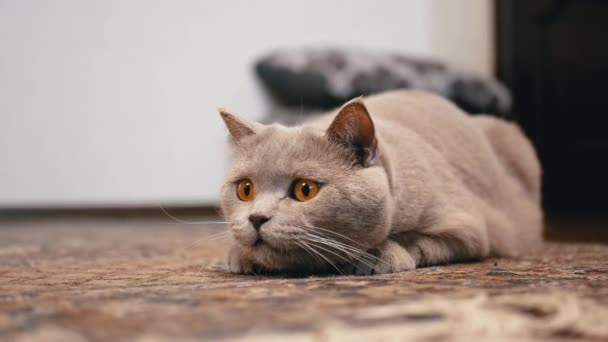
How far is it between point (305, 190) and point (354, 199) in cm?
9

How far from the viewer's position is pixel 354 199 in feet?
3.52

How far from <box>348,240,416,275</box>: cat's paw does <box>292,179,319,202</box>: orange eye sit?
0.16m

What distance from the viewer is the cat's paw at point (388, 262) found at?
3.65 feet

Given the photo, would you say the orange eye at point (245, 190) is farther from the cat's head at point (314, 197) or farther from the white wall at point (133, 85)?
the white wall at point (133, 85)

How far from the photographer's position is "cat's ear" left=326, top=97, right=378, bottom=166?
3.51 ft

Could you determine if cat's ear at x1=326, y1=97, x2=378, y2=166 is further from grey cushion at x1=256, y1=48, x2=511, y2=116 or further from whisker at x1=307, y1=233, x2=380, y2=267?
grey cushion at x1=256, y1=48, x2=511, y2=116

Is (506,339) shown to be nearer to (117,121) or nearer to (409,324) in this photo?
(409,324)

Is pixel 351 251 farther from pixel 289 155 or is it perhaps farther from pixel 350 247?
pixel 289 155

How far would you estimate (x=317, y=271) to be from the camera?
114 cm

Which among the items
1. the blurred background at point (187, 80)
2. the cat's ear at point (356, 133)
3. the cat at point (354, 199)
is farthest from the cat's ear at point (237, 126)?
the blurred background at point (187, 80)

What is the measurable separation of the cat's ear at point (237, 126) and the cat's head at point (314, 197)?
0.05m

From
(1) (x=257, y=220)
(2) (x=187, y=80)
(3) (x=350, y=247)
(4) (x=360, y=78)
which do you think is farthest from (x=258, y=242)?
(2) (x=187, y=80)

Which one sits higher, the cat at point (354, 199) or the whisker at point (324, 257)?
the cat at point (354, 199)

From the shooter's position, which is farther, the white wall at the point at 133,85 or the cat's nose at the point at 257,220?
the white wall at the point at 133,85
